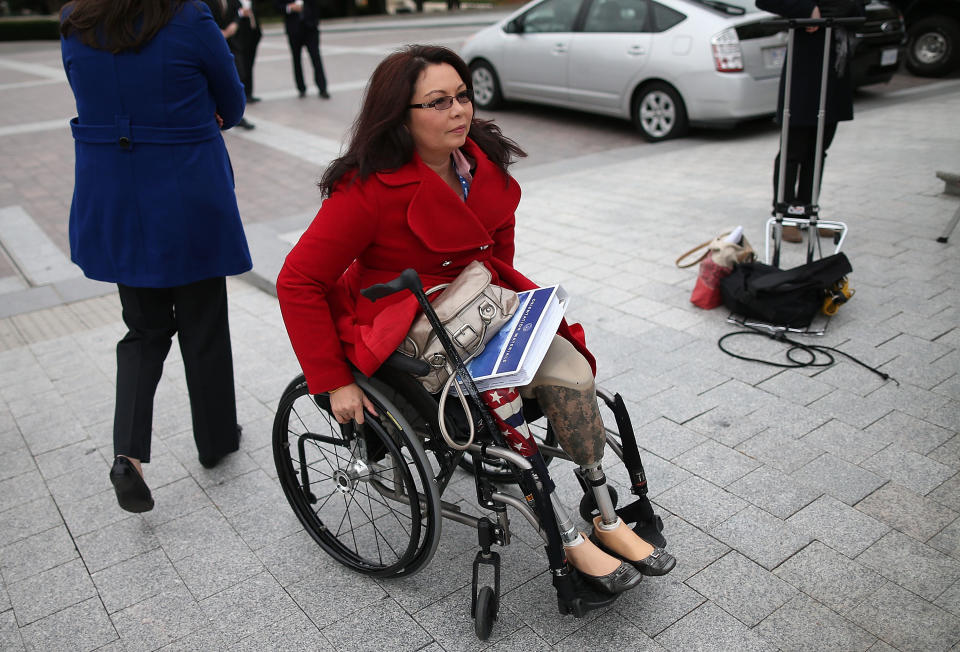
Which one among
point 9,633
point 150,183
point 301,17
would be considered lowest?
point 9,633

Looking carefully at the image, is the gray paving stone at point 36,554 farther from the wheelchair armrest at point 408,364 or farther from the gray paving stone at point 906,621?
the gray paving stone at point 906,621

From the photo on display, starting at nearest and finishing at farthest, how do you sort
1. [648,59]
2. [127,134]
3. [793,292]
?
[127,134] → [793,292] → [648,59]

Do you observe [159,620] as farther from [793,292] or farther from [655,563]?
[793,292]

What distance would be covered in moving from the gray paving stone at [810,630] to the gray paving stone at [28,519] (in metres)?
2.44

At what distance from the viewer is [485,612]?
7.57 ft

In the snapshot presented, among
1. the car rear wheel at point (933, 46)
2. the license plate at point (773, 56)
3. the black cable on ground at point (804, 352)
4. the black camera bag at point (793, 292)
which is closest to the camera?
the black cable on ground at point (804, 352)

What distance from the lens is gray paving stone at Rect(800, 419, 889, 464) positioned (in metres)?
3.08

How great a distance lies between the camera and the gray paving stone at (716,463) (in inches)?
119

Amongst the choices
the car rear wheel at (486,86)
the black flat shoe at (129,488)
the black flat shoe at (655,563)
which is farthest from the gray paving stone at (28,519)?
the car rear wheel at (486,86)

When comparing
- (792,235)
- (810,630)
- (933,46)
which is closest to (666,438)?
(810,630)

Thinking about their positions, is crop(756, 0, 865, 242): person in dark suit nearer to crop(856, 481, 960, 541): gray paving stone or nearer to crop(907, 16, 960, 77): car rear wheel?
crop(856, 481, 960, 541): gray paving stone

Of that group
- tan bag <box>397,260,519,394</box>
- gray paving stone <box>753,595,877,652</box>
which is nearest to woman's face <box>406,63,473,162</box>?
tan bag <box>397,260,519,394</box>

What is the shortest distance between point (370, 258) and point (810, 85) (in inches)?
135

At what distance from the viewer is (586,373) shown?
91.4 inches
